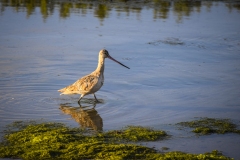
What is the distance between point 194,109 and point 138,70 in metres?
3.18

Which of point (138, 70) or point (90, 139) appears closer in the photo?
point (90, 139)

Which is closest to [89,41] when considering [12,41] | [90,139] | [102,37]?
[102,37]

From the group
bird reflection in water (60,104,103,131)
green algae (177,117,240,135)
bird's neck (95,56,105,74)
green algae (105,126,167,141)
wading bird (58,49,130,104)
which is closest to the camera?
green algae (105,126,167,141)

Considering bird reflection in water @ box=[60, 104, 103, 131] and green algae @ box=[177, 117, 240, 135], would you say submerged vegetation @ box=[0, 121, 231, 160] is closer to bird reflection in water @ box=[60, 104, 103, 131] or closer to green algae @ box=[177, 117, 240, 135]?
bird reflection in water @ box=[60, 104, 103, 131]

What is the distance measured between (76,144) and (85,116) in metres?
1.86

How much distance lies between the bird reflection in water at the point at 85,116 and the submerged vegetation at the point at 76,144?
0.39 metres

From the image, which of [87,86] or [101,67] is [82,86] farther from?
[101,67]

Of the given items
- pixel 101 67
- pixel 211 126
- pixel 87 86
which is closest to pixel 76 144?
pixel 211 126

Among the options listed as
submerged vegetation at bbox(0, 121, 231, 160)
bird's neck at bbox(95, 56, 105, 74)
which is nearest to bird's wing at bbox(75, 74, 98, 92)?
bird's neck at bbox(95, 56, 105, 74)

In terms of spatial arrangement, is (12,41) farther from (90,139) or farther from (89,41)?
(90,139)

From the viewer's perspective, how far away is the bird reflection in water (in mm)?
8280

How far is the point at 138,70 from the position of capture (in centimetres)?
1231

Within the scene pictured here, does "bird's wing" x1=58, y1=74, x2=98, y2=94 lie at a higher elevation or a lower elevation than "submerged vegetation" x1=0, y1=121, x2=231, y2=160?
higher

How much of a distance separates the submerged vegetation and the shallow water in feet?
1.23
